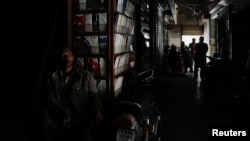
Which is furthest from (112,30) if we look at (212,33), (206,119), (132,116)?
(212,33)

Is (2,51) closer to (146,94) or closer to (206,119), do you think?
(146,94)

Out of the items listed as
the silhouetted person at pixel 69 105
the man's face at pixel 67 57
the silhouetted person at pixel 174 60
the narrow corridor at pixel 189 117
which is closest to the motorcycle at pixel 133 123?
the silhouetted person at pixel 69 105

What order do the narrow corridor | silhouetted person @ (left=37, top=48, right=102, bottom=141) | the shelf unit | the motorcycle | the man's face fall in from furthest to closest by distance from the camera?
the narrow corridor, the shelf unit, the man's face, silhouetted person @ (left=37, top=48, right=102, bottom=141), the motorcycle

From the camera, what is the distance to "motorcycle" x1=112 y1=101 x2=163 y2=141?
451 centimetres

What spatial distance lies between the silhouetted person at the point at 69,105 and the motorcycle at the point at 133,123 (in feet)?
1.08

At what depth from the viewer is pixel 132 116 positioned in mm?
4625

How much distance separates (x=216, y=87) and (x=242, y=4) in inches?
143

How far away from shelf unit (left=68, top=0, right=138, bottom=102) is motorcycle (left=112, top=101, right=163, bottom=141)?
99cm

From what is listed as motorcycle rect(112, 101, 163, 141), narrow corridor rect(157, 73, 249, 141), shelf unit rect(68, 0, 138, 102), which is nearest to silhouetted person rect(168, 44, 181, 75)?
narrow corridor rect(157, 73, 249, 141)

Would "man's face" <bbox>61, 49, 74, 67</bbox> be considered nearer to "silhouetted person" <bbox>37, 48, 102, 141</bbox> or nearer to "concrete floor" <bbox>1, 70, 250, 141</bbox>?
"silhouetted person" <bbox>37, 48, 102, 141</bbox>

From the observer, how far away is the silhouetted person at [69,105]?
4.69m

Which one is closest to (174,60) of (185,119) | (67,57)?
(185,119)

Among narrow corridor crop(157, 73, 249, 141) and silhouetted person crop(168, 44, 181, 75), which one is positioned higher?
silhouetted person crop(168, 44, 181, 75)

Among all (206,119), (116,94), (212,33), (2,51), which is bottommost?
(206,119)
